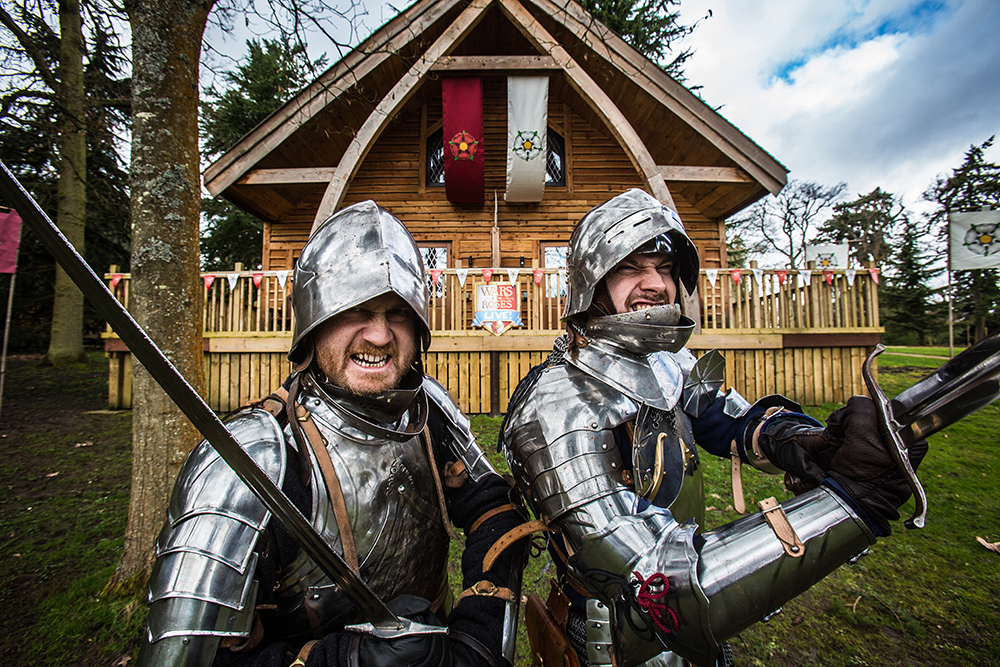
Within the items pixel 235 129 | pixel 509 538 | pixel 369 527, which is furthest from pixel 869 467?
pixel 235 129

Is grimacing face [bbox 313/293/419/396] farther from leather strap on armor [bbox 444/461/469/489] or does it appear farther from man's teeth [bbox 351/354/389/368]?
leather strap on armor [bbox 444/461/469/489]

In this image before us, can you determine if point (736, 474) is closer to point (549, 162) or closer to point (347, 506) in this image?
point (347, 506)

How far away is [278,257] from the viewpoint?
10289mm

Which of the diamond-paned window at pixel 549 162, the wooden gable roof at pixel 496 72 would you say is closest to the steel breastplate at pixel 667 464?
the wooden gable roof at pixel 496 72

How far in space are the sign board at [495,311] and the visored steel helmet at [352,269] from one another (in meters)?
5.72

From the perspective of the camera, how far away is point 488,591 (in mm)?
1312

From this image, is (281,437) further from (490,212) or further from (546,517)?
(490,212)

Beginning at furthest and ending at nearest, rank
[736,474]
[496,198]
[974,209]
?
[496,198] < [974,209] < [736,474]

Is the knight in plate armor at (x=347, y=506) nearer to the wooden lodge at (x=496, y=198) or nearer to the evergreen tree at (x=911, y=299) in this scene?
the wooden lodge at (x=496, y=198)

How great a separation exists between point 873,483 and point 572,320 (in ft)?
3.60

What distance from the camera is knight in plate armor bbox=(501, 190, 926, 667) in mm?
1133

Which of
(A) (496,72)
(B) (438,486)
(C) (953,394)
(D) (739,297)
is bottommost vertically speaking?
(B) (438,486)

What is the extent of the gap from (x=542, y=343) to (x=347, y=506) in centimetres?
620

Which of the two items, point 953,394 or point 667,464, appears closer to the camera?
point 953,394
